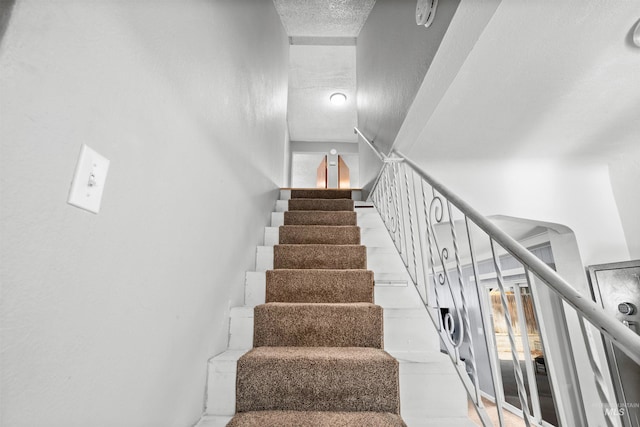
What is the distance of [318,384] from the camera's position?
1196 millimetres

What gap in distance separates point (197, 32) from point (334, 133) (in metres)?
5.74

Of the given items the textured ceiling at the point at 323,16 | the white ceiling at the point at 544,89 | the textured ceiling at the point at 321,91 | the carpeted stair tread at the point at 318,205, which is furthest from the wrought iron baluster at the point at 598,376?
the textured ceiling at the point at 321,91

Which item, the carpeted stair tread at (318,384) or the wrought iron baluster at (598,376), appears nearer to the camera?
the wrought iron baluster at (598,376)

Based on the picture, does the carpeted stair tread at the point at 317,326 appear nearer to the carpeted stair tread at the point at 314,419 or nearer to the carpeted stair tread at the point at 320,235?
the carpeted stair tread at the point at 314,419

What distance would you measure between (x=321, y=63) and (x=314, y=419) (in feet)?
15.5

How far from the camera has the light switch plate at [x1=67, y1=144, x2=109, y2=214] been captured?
1.94 feet

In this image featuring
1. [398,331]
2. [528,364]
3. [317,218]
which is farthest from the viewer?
[528,364]

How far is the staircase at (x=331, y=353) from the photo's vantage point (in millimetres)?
1180

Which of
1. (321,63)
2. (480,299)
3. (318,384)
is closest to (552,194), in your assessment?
(480,299)

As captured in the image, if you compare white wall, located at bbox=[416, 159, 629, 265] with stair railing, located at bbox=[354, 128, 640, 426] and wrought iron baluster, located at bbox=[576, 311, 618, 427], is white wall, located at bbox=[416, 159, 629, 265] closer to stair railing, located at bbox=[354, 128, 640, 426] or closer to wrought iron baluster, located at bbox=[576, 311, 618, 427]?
stair railing, located at bbox=[354, 128, 640, 426]

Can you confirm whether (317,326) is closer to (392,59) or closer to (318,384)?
(318,384)

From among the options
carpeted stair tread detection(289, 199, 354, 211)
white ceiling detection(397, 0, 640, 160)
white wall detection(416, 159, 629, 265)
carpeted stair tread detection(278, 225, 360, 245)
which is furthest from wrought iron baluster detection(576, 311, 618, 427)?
carpeted stair tread detection(289, 199, 354, 211)

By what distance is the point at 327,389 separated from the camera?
119 cm

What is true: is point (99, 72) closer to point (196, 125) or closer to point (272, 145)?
point (196, 125)
